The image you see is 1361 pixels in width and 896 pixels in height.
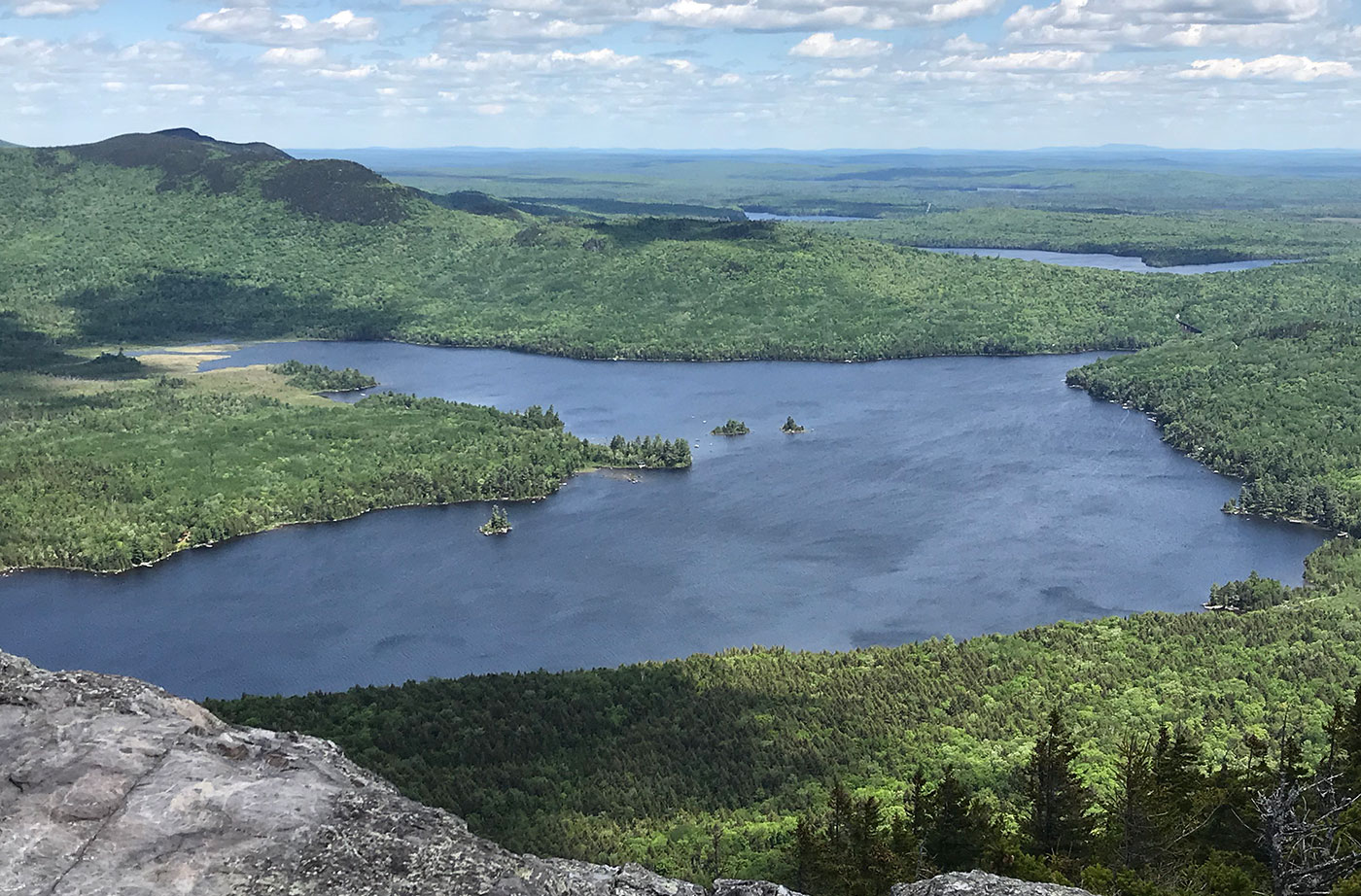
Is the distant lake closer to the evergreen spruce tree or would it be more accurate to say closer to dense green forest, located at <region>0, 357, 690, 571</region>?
dense green forest, located at <region>0, 357, 690, 571</region>

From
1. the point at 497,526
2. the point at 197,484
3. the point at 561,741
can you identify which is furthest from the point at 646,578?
the point at 197,484

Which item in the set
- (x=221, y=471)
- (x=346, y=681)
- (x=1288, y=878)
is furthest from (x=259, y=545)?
(x=1288, y=878)

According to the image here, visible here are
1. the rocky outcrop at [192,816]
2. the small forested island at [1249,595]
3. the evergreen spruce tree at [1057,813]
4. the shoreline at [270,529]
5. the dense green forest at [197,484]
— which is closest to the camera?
the rocky outcrop at [192,816]

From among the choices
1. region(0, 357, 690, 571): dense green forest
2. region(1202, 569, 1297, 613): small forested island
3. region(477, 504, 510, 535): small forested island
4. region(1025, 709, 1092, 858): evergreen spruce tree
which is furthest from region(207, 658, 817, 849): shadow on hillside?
region(0, 357, 690, 571): dense green forest

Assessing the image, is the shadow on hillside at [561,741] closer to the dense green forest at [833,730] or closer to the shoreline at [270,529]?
the dense green forest at [833,730]

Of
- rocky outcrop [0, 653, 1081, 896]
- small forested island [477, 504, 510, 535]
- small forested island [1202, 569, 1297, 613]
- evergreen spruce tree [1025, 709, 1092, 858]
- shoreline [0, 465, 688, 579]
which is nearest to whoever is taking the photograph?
rocky outcrop [0, 653, 1081, 896]

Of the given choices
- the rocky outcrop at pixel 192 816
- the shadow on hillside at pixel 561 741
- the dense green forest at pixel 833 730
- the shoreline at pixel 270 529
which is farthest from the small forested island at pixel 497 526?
the rocky outcrop at pixel 192 816

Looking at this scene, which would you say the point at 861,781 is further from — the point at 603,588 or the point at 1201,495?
the point at 1201,495
